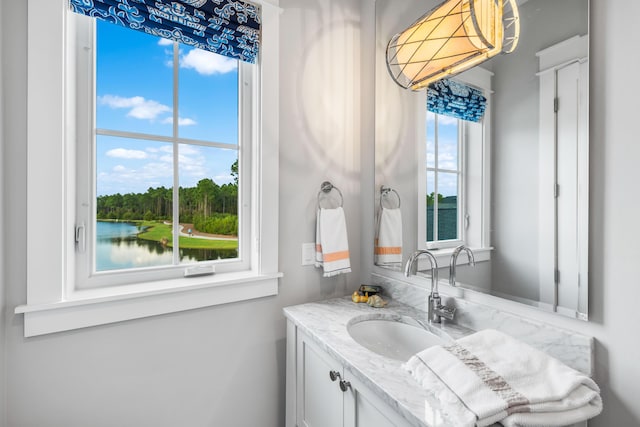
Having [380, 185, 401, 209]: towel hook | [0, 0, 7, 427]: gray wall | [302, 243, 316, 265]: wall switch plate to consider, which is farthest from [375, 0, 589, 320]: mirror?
[0, 0, 7, 427]: gray wall

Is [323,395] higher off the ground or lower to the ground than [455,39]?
lower

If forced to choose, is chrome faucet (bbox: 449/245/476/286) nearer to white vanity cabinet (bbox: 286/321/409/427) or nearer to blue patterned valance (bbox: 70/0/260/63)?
white vanity cabinet (bbox: 286/321/409/427)

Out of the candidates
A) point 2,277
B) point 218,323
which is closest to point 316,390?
point 218,323

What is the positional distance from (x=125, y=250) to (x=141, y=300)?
23 centimetres

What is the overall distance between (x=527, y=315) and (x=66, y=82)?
68.6 inches

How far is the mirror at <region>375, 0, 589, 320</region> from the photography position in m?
0.87

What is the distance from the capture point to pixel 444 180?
4.30 feet

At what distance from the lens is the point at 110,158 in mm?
1193

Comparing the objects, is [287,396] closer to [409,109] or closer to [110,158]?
[110,158]

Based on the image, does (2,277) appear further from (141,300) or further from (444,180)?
(444,180)

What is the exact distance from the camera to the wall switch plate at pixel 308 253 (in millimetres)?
1529

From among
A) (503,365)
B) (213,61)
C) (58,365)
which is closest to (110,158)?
(213,61)

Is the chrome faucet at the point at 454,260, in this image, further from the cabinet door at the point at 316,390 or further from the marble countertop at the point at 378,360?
the cabinet door at the point at 316,390

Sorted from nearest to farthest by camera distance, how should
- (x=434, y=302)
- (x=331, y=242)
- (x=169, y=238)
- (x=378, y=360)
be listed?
(x=378, y=360)
(x=434, y=302)
(x=169, y=238)
(x=331, y=242)
